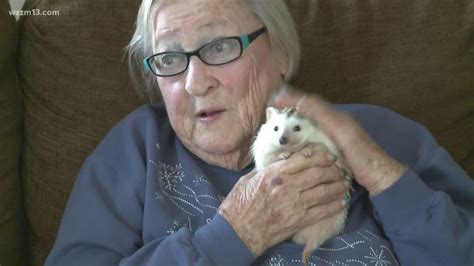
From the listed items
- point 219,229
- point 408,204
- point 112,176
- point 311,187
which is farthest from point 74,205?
point 408,204

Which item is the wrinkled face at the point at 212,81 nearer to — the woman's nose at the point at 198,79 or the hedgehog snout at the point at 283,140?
the woman's nose at the point at 198,79

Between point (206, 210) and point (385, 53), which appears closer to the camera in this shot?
point (206, 210)

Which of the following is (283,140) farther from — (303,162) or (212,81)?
(212,81)

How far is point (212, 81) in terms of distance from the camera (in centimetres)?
126

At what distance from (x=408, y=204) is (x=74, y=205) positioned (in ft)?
2.58

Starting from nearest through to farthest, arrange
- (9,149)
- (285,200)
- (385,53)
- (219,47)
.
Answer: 1. (285,200)
2. (219,47)
3. (9,149)
4. (385,53)

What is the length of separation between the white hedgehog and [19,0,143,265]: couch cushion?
1.54ft

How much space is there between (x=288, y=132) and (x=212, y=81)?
0.22 metres

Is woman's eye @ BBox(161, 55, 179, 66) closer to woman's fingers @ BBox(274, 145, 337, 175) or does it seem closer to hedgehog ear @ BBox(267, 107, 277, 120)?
hedgehog ear @ BBox(267, 107, 277, 120)

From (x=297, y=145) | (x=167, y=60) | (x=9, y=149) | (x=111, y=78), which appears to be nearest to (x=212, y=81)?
(x=167, y=60)

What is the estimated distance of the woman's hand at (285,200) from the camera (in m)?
1.16

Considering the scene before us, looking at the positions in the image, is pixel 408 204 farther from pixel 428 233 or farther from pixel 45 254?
pixel 45 254

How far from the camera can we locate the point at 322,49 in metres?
1.55

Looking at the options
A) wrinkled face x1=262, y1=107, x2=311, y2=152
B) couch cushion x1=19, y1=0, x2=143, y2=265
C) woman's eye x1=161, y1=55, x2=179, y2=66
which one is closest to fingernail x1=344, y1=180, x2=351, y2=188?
wrinkled face x1=262, y1=107, x2=311, y2=152
